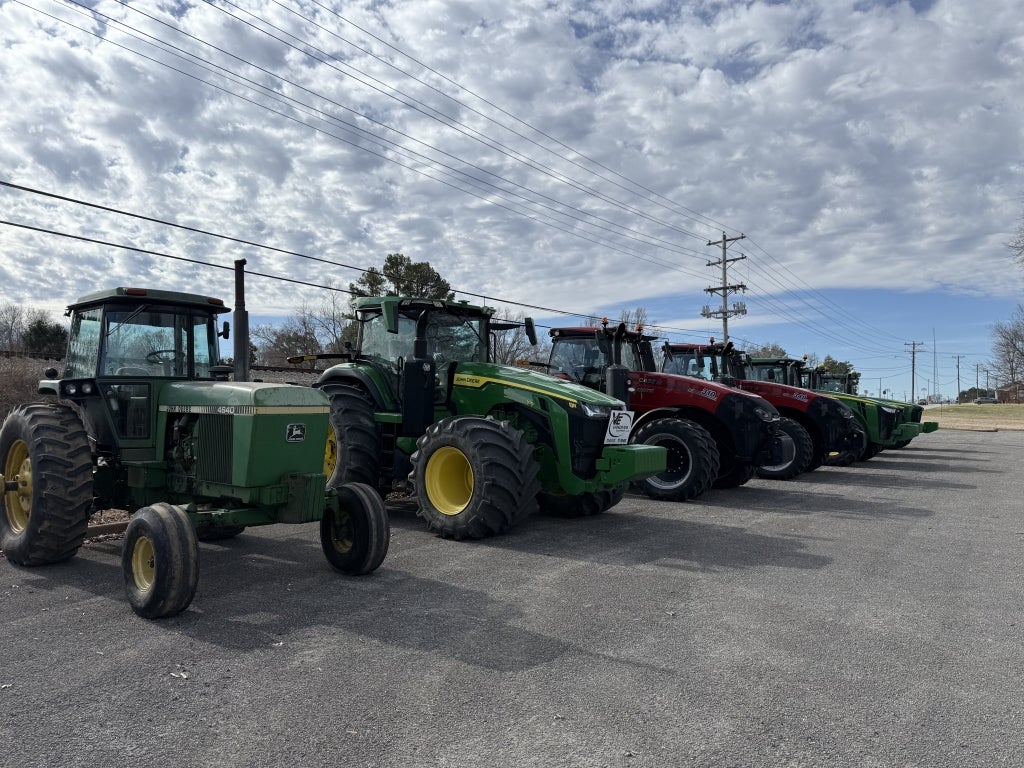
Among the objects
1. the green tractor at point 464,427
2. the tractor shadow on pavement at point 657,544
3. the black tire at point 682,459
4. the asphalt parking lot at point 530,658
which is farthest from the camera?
the black tire at point 682,459

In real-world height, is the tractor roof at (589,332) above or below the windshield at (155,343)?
above

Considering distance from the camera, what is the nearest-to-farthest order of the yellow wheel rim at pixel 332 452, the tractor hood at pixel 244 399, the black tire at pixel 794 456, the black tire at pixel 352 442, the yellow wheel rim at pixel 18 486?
the tractor hood at pixel 244 399 < the yellow wheel rim at pixel 18 486 < the black tire at pixel 352 442 < the yellow wheel rim at pixel 332 452 < the black tire at pixel 794 456

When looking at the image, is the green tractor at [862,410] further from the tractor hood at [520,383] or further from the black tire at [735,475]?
the tractor hood at [520,383]

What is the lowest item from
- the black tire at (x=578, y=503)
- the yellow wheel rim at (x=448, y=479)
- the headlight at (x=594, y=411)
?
the black tire at (x=578, y=503)

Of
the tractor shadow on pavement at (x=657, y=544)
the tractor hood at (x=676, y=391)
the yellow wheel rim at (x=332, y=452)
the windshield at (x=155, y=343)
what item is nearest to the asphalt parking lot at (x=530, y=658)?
the tractor shadow on pavement at (x=657, y=544)

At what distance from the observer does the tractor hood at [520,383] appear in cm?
756

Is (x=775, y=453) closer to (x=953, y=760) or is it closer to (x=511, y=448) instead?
(x=511, y=448)

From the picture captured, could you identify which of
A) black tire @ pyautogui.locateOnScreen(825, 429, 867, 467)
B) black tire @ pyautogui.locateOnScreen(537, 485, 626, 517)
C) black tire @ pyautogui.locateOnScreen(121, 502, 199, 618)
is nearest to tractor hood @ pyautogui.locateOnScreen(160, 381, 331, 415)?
black tire @ pyautogui.locateOnScreen(121, 502, 199, 618)

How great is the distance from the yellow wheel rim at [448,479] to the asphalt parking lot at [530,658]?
1.63ft

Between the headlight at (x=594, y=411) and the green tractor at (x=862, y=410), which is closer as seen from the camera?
the headlight at (x=594, y=411)

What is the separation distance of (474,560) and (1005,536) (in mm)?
5481

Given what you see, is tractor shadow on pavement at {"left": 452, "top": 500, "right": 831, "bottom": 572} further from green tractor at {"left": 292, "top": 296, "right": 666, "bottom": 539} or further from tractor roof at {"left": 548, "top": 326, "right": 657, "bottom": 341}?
tractor roof at {"left": 548, "top": 326, "right": 657, "bottom": 341}

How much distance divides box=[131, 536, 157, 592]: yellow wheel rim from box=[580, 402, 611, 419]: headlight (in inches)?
162

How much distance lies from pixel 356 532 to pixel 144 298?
269 centimetres
